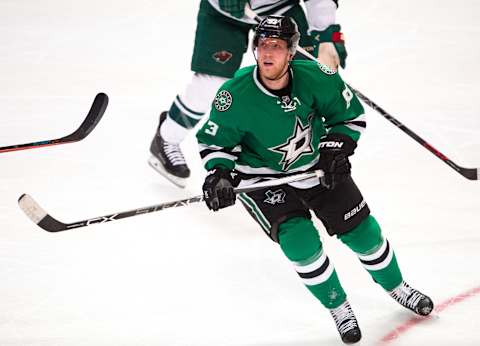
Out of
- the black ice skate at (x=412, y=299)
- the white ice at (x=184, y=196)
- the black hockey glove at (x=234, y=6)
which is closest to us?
the black ice skate at (x=412, y=299)

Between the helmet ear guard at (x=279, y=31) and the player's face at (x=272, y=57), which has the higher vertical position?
the helmet ear guard at (x=279, y=31)

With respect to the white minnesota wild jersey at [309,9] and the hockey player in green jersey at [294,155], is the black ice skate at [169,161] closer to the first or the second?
the white minnesota wild jersey at [309,9]

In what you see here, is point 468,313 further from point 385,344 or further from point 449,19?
point 449,19

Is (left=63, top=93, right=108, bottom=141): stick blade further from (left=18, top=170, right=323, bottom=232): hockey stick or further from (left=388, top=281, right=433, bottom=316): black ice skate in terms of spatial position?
(left=388, top=281, right=433, bottom=316): black ice skate

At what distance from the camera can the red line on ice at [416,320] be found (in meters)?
2.79

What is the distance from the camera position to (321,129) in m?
2.88

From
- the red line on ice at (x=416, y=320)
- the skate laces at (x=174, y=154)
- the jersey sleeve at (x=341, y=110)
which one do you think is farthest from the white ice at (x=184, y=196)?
the jersey sleeve at (x=341, y=110)

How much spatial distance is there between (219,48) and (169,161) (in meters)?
0.63

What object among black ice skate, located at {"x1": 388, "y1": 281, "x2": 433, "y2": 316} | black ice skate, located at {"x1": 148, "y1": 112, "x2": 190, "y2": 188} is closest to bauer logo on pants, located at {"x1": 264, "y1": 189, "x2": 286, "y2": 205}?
black ice skate, located at {"x1": 388, "y1": 281, "x2": 433, "y2": 316}

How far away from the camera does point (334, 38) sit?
3.40m

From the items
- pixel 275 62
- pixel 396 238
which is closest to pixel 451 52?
pixel 396 238

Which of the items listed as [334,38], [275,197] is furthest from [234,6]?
[275,197]

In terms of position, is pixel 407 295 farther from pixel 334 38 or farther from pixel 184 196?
pixel 184 196

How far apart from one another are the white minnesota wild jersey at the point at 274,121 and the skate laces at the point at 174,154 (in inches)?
51.4
